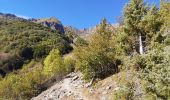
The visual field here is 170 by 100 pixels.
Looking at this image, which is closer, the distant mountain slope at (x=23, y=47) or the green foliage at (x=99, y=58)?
the green foliage at (x=99, y=58)

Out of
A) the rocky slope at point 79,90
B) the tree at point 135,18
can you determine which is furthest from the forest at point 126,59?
the rocky slope at point 79,90

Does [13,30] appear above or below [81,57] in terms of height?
above

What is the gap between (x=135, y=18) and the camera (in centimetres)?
4788

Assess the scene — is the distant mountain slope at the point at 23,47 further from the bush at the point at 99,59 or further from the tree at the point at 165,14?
the tree at the point at 165,14

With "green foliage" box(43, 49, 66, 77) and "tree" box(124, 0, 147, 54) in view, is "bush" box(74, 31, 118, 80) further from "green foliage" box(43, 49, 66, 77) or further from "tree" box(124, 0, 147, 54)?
"green foliage" box(43, 49, 66, 77)

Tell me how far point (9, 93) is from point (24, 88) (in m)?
5.28

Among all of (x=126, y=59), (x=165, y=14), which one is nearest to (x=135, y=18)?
(x=165, y=14)

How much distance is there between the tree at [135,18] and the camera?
156 ft

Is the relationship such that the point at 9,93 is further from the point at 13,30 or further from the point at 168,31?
the point at 13,30

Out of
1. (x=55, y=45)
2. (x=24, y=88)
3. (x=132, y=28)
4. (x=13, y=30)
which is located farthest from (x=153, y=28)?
(x=13, y=30)

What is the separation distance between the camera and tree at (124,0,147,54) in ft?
156

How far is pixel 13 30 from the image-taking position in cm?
16962

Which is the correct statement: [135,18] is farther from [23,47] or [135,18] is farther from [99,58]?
[23,47]

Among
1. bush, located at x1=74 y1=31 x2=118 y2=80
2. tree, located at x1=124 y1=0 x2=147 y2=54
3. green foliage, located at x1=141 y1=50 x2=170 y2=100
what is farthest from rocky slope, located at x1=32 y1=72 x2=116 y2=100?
green foliage, located at x1=141 y1=50 x2=170 y2=100
